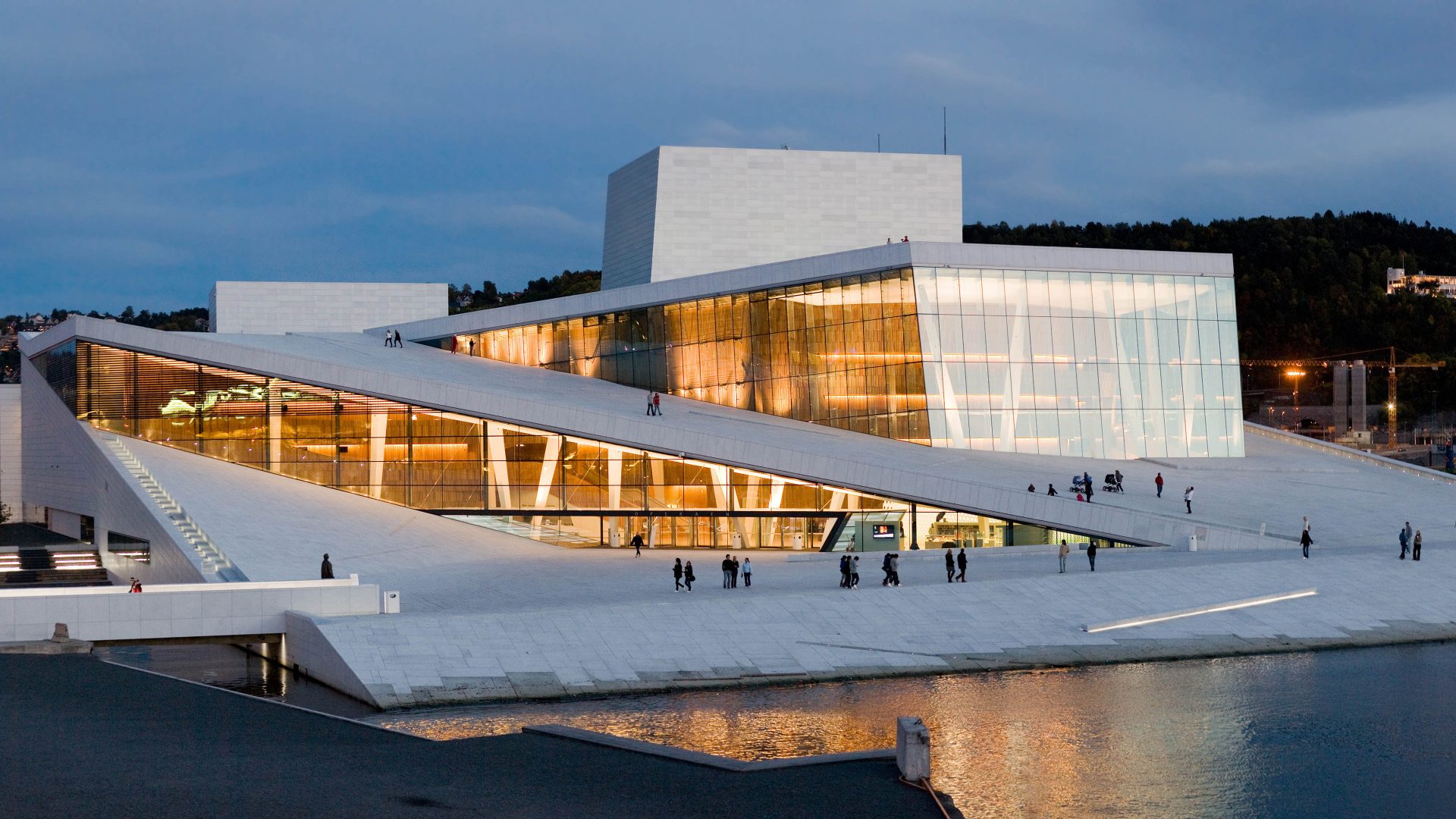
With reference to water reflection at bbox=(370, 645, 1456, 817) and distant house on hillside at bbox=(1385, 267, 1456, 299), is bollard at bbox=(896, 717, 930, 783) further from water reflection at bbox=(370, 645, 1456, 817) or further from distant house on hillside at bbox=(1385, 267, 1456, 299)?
distant house on hillside at bbox=(1385, 267, 1456, 299)

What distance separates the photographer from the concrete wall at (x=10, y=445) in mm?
55594

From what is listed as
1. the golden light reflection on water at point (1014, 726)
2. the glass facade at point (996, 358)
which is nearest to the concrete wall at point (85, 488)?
the golden light reflection on water at point (1014, 726)

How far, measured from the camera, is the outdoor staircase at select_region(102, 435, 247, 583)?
27.3 meters

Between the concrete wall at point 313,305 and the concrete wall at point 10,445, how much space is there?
28.9 feet

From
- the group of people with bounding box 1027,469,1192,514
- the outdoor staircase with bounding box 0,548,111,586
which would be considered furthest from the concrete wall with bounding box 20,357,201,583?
the group of people with bounding box 1027,469,1192,514

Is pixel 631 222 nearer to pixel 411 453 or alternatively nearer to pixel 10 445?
pixel 411 453

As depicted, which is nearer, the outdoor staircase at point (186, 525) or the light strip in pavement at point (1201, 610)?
the light strip in pavement at point (1201, 610)

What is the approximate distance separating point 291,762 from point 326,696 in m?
7.18

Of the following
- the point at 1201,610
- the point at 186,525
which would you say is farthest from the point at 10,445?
the point at 1201,610

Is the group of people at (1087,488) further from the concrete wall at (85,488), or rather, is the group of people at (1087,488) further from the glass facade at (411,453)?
the concrete wall at (85,488)

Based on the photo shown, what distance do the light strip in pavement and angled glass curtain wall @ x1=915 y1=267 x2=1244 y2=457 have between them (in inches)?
559

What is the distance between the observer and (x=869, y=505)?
3606cm

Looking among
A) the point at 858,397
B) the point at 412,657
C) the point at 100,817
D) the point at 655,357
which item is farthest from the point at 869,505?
the point at 100,817

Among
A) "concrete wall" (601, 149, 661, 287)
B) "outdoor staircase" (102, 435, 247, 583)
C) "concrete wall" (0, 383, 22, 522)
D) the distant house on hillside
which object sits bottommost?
"outdoor staircase" (102, 435, 247, 583)
